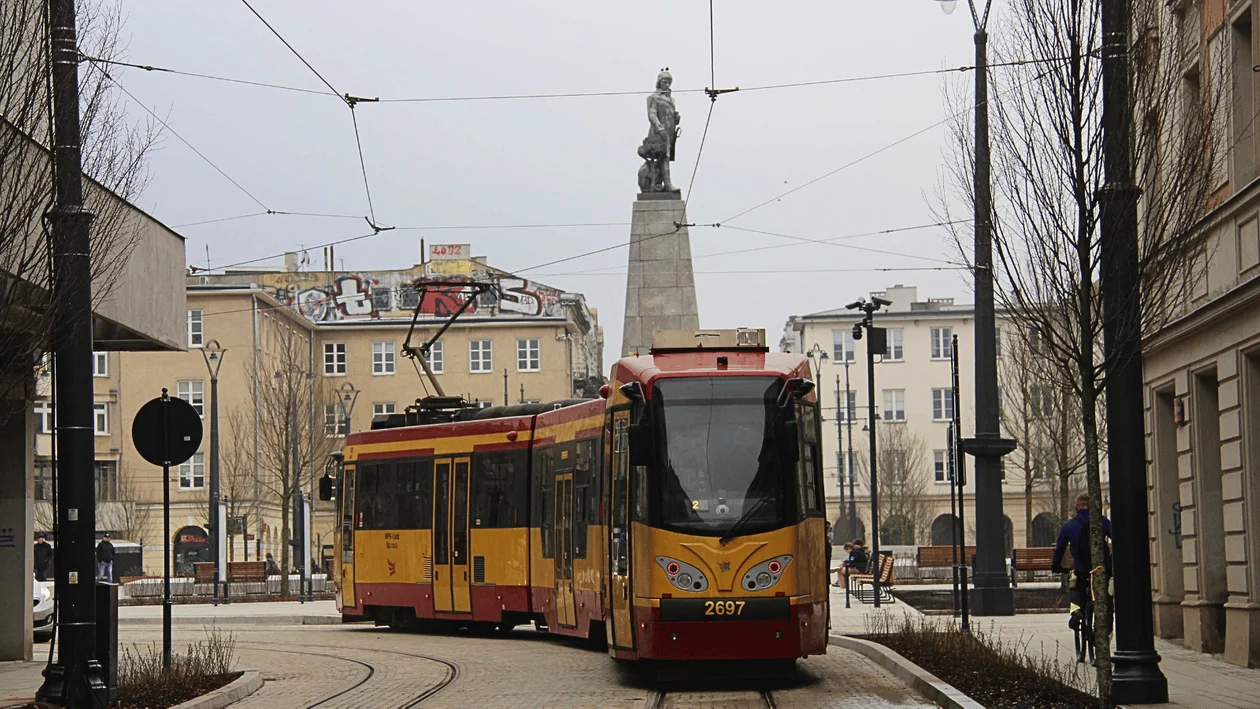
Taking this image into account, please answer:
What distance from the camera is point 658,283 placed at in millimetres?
36844

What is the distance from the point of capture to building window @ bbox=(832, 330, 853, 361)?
102938 millimetres

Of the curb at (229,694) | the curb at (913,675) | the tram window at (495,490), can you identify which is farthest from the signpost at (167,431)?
the tram window at (495,490)

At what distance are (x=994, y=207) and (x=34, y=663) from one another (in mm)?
12606

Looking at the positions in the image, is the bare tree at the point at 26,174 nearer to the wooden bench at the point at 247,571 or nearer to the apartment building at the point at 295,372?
the wooden bench at the point at 247,571

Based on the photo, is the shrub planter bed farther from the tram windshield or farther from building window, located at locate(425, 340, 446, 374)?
building window, located at locate(425, 340, 446, 374)

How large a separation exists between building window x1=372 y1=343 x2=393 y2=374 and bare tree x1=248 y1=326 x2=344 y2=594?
2.91m

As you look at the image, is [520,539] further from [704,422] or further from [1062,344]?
[1062,344]

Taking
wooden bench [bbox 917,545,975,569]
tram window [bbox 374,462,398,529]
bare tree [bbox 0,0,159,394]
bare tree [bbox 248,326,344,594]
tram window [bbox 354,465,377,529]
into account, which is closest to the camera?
bare tree [bbox 0,0,159,394]

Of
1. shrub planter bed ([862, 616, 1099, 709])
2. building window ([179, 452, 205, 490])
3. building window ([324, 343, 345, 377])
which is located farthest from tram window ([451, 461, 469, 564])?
building window ([324, 343, 345, 377])

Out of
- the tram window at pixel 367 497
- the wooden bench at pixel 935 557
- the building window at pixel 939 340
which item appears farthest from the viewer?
the building window at pixel 939 340

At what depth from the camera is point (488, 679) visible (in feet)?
57.4

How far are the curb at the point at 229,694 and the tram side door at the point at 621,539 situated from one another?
3492 mm

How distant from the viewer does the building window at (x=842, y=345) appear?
10294 cm

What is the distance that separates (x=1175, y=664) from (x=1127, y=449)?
Result: 4.78 meters
